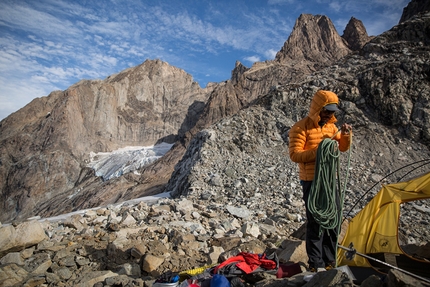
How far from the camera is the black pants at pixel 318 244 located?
2800mm

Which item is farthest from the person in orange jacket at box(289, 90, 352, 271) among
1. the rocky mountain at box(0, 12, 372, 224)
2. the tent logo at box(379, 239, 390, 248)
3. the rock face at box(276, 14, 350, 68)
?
the rock face at box(276, 14, 350, 68)

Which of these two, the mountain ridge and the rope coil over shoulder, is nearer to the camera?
the rope coil over shoulder

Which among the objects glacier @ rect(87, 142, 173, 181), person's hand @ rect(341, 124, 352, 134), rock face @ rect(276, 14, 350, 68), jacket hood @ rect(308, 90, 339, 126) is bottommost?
person's hand @ rect(341, 124, 352, 134)

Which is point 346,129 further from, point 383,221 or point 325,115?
point 383,221

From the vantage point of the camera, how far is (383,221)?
3.15 meters

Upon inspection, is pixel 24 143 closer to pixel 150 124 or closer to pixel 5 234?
pixel 150 124

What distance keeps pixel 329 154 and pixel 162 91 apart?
72.2 metres

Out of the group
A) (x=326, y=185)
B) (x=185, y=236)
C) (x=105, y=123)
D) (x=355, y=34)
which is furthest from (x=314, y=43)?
(x=326, y=185)

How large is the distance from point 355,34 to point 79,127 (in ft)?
177

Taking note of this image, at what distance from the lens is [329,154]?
268cm

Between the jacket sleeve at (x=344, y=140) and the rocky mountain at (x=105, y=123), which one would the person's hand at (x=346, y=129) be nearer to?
the jacket sleeve at (x=344, y=140)

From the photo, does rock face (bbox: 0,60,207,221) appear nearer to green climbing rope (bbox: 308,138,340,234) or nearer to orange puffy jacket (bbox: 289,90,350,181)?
orange puffy jacket (bbox: 289,90,350,181)

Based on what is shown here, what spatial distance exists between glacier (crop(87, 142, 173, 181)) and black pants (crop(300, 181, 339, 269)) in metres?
36.5

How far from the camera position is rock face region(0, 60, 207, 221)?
40.2 m
